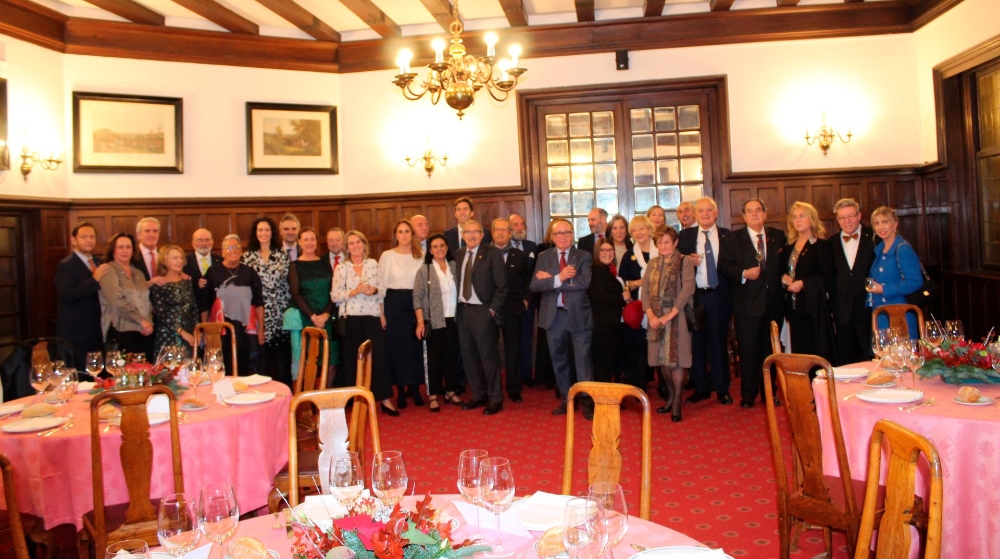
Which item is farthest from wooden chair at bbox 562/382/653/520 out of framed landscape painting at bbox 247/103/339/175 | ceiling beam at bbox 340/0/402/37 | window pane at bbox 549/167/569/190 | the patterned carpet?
framed landscape painting at bbox 247/103/339/175

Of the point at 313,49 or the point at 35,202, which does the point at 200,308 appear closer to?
the point at 35,202

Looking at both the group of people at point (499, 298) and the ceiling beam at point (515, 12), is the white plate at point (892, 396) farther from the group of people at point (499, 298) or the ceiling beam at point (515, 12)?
the ceiling beam at point (515, 12)

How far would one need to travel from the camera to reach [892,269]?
5621 mm

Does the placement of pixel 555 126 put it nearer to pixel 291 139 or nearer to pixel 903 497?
pixel 291 139

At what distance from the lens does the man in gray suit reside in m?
6.40

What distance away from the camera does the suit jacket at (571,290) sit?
21.0 feet

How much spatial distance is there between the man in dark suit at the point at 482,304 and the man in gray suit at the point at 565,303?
15.0 inches

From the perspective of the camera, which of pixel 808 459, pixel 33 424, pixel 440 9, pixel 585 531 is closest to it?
pixel 585 531

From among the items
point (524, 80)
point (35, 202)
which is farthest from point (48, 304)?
point (524, 80)

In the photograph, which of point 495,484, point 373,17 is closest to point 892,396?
point 495,484

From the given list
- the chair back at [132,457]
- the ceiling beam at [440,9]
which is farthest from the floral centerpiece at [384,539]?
the ceiling beam at [440,9]

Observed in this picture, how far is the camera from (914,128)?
8.73 metres

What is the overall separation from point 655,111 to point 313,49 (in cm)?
431

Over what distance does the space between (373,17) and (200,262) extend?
3.51 m
